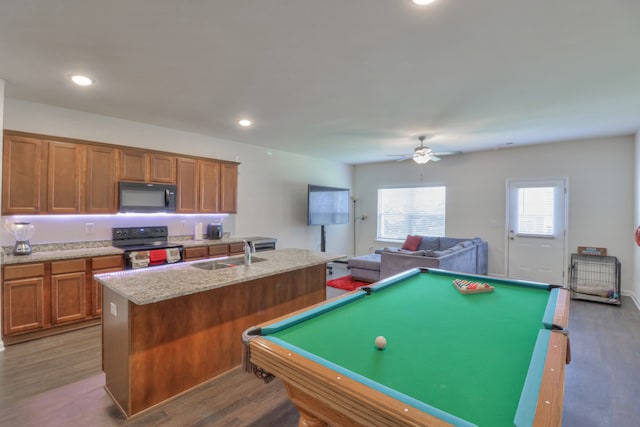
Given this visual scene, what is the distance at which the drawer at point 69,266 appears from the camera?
10.6ft

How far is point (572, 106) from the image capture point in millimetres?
3555

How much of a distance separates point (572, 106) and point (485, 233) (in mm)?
3188

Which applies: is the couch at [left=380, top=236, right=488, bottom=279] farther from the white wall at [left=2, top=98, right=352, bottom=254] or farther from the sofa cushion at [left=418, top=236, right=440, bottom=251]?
the white wall at [left=2, top=98, right=352, bottom=254]

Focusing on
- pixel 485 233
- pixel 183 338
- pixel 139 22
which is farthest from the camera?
pixel 485 233

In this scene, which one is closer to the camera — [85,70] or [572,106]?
[85,70]

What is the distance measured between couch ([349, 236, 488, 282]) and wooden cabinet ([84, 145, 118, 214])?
3871 mm

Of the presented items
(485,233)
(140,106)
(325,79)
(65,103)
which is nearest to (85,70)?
(140,106)

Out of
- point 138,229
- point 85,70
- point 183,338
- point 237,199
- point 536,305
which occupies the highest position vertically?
point 85,70

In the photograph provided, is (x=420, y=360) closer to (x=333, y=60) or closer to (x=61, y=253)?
(x=333, y=60)

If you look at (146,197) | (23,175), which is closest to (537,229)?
(146,197)

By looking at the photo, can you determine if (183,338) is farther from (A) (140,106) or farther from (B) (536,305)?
(A) (140,106)

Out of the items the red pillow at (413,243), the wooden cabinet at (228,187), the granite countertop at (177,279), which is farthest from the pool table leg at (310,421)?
the red pillow at (413,243)

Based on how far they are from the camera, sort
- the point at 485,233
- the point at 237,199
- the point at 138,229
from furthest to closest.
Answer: the point at 485,233 < the point at 237,199 < the point at 138,229

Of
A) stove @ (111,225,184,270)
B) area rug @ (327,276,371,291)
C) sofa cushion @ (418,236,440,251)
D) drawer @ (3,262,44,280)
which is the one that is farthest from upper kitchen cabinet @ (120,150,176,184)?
sofa cushion @ (418,236,440,251)
